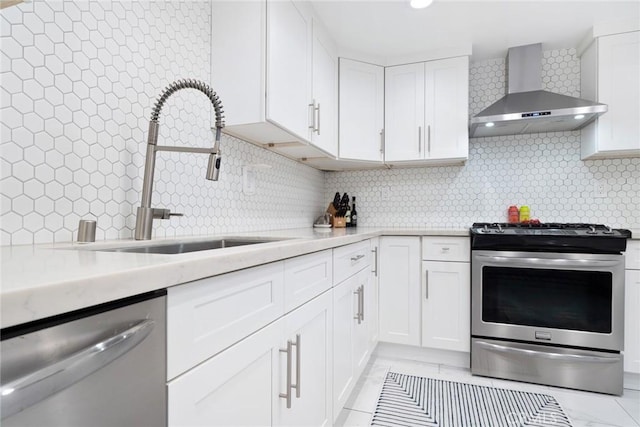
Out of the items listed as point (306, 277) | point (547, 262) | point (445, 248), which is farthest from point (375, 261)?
point (306, 277)

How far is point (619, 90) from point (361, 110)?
1754 mm

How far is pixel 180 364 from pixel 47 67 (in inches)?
37.4

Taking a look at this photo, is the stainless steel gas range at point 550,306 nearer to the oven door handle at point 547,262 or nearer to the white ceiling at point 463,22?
the oven door handle at point 547,262

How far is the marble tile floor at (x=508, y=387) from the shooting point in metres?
1.71

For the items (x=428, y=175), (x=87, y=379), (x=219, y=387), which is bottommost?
(x=219, y=387)

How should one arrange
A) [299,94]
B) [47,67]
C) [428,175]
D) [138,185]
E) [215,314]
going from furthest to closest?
[428,175] → [299,94] → [138,185] → [47,67] → [215,314]

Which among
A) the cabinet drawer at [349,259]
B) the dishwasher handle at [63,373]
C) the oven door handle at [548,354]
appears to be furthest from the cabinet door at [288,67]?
the oven door handle at [548,354]

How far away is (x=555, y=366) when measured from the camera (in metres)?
2.06

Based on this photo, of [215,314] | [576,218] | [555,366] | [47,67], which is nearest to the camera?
[215,314]

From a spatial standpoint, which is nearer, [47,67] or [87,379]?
[87,379]

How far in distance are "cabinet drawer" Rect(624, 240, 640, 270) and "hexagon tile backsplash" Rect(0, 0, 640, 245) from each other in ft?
1.81

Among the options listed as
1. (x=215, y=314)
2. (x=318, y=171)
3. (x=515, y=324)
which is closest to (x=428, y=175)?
(x=318, y=171)

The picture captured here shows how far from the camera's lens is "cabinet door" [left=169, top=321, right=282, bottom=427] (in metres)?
0.62

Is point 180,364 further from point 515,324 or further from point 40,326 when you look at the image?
point 515,324
